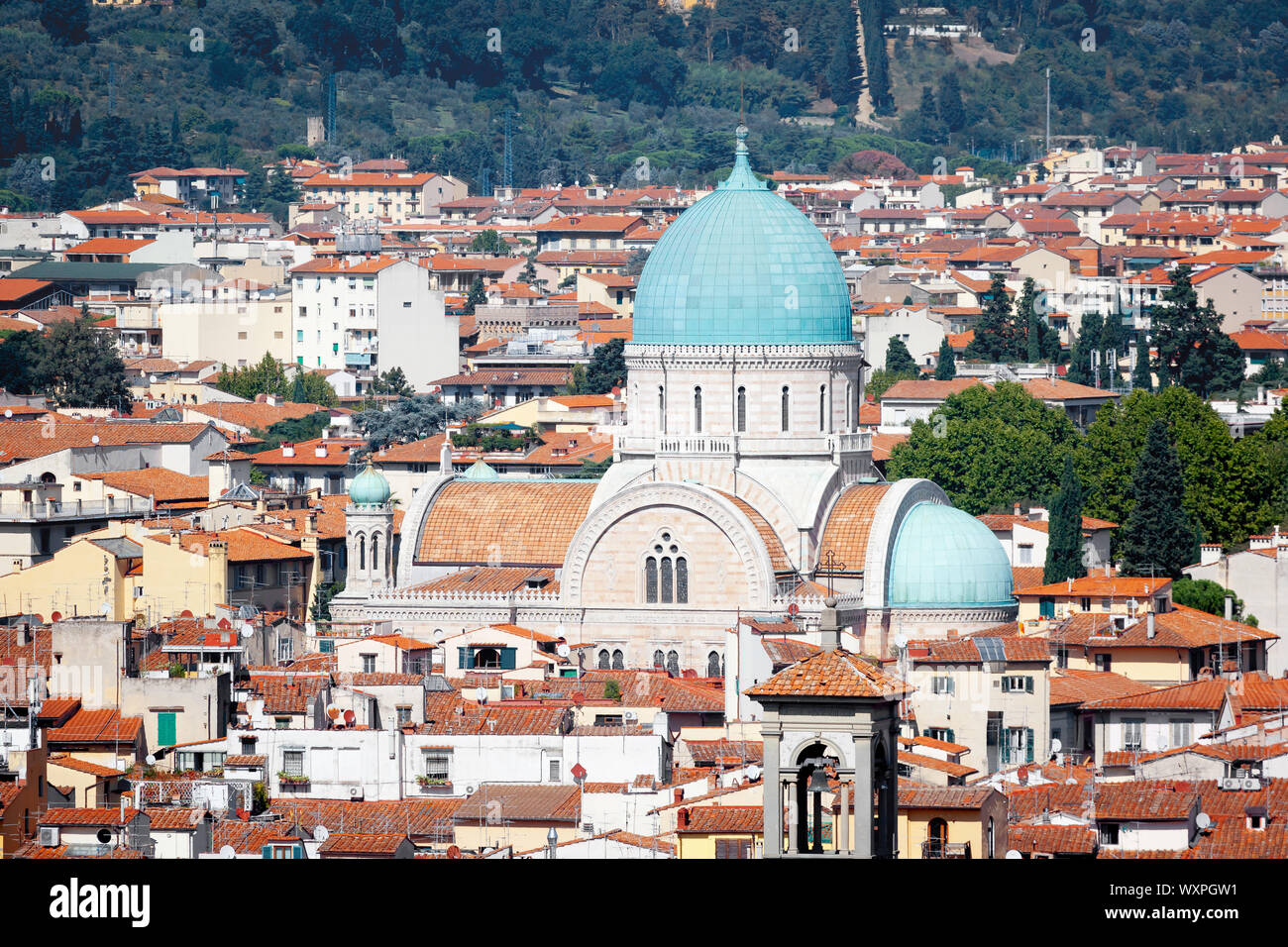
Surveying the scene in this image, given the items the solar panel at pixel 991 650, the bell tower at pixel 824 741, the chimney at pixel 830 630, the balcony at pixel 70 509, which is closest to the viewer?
the bell tower at pixel 824 741

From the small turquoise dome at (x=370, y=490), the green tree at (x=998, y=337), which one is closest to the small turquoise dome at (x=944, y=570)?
the small turquoise dome at (x=370, y=490)

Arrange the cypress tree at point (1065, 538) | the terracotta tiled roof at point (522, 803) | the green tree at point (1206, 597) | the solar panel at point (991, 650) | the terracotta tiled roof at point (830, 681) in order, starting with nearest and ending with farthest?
the terracotta tiled roof at point (830, 681)
the terracotta tiled roof at point (522, 803)
the solar panel at point (991, 650)
the green tree at point (1206, 597)
the cypress tree at point (1065, 538)

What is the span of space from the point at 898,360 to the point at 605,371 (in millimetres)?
9250

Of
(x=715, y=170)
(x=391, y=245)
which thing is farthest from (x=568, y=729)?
(x=715, y=170)

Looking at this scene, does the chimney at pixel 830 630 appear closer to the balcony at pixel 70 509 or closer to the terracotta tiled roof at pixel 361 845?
the terracotta tiled roof at pixel 361 845

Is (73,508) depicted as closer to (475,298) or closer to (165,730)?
(165,730)

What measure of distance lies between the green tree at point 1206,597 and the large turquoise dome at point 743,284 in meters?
7.76

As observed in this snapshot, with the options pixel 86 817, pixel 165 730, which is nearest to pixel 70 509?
pixel 165 730

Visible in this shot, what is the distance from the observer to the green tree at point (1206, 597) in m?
58.8

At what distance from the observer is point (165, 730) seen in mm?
41688

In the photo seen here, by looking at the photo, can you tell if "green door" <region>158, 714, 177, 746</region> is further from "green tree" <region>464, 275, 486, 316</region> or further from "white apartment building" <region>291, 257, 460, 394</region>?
"green tree" <region>464, 275, 486, 316</region>

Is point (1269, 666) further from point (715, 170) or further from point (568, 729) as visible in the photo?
point (715, 170)

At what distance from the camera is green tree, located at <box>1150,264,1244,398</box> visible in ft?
339

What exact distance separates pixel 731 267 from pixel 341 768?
61.9 feet
